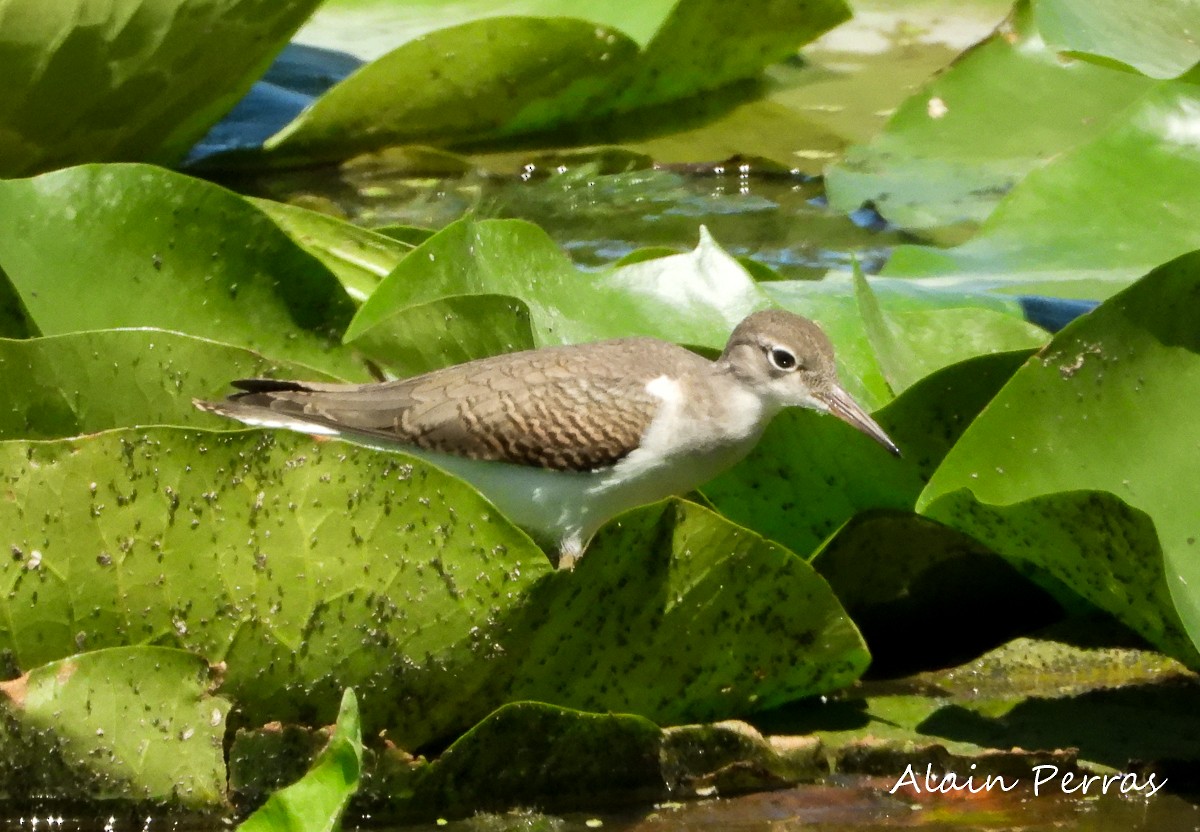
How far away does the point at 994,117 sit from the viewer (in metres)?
5.83

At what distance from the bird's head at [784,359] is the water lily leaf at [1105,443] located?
0.84 meters

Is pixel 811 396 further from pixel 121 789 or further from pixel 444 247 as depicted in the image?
pixel 121 789

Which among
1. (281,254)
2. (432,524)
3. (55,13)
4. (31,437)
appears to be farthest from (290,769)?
(55,13)

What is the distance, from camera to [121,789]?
10.0 ft

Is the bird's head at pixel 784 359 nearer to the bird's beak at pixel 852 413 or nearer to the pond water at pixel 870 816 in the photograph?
the bird's beak at pixel 852 413

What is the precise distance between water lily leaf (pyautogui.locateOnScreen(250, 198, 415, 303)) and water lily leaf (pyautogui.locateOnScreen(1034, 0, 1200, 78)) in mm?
2358

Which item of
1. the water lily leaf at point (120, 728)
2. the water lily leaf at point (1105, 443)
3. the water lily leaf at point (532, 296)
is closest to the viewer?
the water lily leaf at point (120, 728)

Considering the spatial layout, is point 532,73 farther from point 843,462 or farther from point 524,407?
point 843,462

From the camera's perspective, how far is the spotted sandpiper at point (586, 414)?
13.4 feet

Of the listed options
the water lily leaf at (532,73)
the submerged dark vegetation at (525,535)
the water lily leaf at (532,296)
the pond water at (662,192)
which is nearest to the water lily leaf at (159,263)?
the submerged dark vegetation at (525,535)

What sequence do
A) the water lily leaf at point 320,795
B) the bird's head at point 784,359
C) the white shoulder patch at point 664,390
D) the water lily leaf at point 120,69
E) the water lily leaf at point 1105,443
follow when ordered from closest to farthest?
the water lily leaf at point 320,795
the water lily leaf at point 1105,443
the bird's head at point 784,359
the white shoulder patch at point 664,390
the water lily leaf at point 120,69

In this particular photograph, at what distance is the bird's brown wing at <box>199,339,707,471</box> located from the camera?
4.08 m

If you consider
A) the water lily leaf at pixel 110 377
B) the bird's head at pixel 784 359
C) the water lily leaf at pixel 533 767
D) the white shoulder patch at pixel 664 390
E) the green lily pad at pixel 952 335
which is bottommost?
the water lily leaf at pixel 533 767

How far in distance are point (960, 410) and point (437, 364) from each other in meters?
1.30
